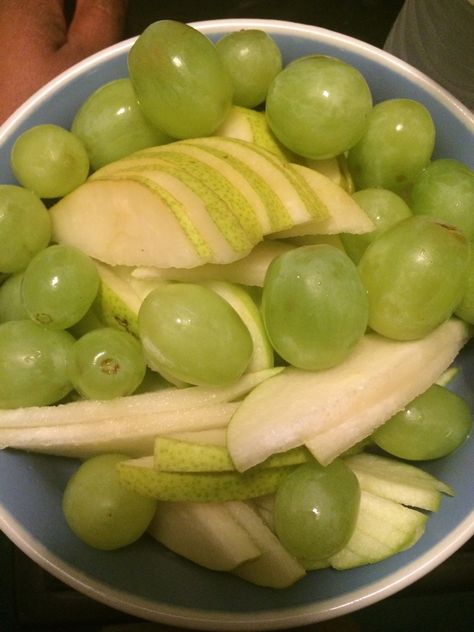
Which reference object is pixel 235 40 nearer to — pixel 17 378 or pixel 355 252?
pixel 355 252

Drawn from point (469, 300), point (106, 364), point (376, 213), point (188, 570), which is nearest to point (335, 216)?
point (376, 213)

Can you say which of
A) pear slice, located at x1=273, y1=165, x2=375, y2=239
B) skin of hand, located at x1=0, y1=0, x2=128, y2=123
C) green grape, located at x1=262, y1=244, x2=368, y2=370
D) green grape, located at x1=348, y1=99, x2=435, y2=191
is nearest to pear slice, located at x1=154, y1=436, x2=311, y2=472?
green grape, located at x1=262, y1=244, x2=368, y2=370

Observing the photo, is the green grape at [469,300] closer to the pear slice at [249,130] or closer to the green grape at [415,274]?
the green grape at [415,274]

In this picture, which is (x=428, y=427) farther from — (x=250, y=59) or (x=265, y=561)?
(x=250, y=59)

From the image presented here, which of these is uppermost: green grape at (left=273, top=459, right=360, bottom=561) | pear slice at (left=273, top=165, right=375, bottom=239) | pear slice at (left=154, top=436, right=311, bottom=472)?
pear slice at (left=273, top=165, right=375, bottom=239)

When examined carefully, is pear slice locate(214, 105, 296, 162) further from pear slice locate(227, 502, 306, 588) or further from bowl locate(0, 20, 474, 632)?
pear slice locate(227, 502, 306, 588)

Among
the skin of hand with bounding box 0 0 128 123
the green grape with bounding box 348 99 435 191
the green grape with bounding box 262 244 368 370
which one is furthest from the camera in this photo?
the skin of hand with bounding box 0 0 128 123

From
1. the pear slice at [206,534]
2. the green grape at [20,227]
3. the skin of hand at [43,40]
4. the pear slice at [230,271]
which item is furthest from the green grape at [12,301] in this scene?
the skin of hand at [43,40]
